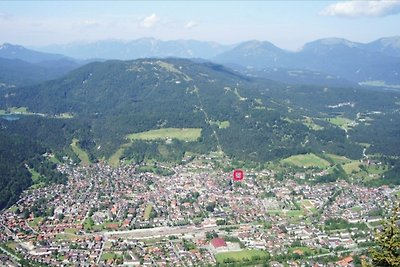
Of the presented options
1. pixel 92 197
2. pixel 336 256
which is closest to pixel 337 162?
pixel 336 256

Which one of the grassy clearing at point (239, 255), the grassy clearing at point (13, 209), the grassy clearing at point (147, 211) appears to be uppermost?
the grassy clearing at point (13, 209)

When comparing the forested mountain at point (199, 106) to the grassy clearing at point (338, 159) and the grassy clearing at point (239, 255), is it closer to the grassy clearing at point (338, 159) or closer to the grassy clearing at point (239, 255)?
the grassy clearing at point (338, 159)

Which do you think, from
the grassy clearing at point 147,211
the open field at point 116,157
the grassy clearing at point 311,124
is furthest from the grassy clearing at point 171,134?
the grassy clearing at point 147,211

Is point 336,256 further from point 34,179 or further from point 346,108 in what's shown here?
point 346,108

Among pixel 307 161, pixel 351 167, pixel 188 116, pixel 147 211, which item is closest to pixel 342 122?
pixel 307 161

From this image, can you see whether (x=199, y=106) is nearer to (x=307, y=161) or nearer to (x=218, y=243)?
(x=307, y=161)

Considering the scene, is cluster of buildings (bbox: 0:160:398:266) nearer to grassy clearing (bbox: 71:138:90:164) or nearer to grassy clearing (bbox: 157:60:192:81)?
grassy clearing (bbox: 71:138:90:164)

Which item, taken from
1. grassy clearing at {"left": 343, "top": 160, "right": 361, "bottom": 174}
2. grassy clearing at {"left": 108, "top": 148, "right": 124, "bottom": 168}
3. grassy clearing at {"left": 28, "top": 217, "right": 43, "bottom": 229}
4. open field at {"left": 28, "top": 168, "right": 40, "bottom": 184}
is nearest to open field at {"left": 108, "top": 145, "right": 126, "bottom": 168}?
grassy clearing at {"left": 108, "top": 148, "right": 124, "bottom": 168}

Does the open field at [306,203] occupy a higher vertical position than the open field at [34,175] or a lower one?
lower
